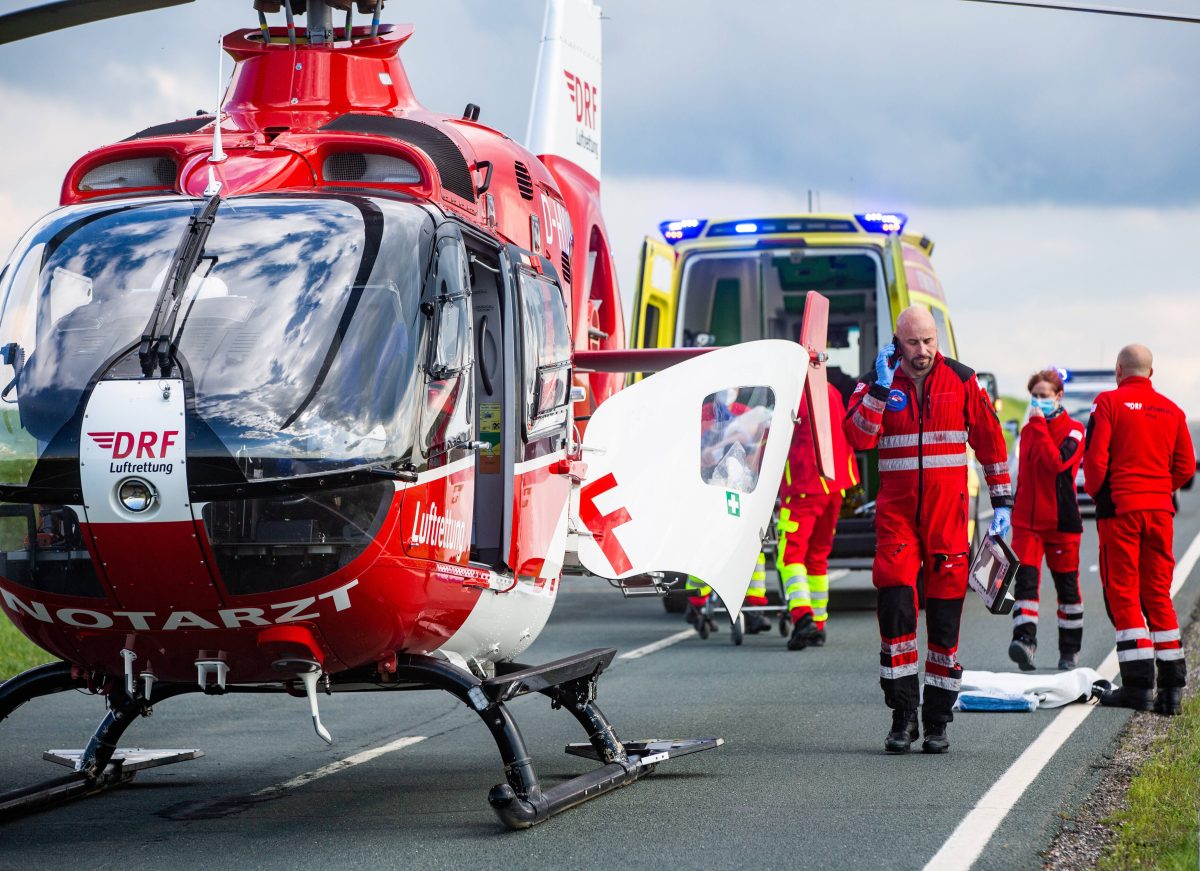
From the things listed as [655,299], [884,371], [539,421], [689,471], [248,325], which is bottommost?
[689,471]

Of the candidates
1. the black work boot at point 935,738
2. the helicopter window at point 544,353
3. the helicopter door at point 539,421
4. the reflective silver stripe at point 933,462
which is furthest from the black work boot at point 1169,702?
the helicopter window at point 544,353

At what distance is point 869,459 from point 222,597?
10.2 m

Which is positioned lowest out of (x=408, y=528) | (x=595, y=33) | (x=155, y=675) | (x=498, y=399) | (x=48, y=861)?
(x=48, y=861)

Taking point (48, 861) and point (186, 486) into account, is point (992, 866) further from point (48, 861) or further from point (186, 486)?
point (48, 861)

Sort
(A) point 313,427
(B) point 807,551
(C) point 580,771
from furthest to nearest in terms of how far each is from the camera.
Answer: (B) point 807,551 < (C) point 580,771 < (A) point 313,427

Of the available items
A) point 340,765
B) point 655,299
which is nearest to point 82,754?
point 340,765

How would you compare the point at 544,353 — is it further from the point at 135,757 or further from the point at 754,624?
the point at 754,624

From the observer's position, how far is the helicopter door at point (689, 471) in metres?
7.87

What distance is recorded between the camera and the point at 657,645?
1307cm

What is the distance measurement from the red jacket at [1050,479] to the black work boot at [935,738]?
3242 mm

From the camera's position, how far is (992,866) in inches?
227

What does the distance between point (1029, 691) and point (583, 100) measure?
523 cm

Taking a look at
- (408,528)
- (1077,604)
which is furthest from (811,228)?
(408,528)

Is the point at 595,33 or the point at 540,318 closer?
the point at 540,318
